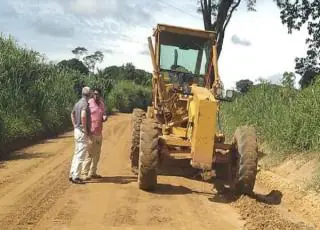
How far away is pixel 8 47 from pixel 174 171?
956 centimetres

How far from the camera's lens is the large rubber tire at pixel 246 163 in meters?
10.3

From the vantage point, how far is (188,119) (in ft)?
37.8

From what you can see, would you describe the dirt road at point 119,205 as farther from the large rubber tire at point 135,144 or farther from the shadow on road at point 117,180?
the large rubber tire at point 135,144

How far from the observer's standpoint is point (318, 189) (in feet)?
33.0

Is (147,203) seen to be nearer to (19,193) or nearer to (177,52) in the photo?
(19,193)

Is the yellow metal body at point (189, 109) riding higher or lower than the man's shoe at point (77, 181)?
higher

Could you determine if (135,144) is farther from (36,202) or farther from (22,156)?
(22,156)

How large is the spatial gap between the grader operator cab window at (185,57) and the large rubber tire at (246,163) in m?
2.74

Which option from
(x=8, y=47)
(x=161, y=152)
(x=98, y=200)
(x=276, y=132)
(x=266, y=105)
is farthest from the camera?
(x=8, y=47)

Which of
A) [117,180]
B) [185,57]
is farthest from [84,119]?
[185,57]

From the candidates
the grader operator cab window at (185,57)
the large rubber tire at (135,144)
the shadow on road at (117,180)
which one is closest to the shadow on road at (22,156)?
the large rubber tire at (135,144)

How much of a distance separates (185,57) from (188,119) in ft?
7.27

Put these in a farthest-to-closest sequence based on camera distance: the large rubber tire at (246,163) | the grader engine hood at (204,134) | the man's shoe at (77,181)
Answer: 1. the man's shoe at (77,181)
2. the large rubber tire at (246,163)
3. the grader engine hood at (204,134)

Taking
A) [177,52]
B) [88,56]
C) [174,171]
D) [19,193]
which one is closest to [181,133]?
[174,171]
